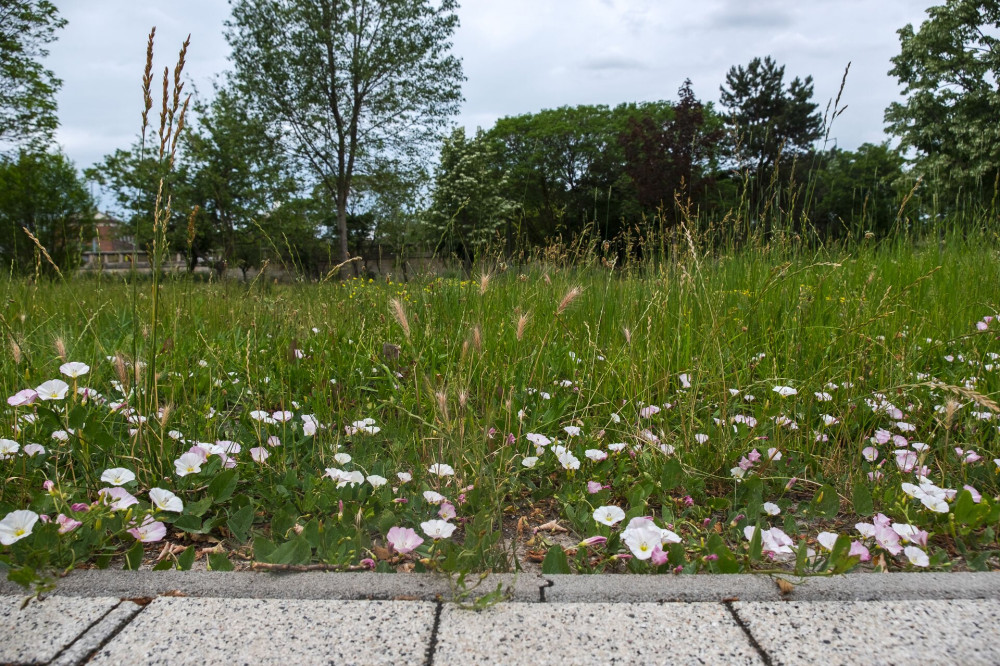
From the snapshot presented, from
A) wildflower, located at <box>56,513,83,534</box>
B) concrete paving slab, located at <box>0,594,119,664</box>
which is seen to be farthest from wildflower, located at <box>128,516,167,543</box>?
concrete paving slab, located at <box>0,594,119,664</box>

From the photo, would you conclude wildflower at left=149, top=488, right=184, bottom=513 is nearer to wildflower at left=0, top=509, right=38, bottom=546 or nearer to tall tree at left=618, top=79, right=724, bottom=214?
wildflower at left=0, top=509, right=38, bottom=546

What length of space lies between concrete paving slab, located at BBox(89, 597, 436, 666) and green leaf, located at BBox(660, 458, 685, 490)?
2.79 ft

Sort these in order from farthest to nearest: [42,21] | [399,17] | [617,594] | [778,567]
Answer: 1. [399,17]
2. [42,21]
3. [778,567]
4. [617,594]

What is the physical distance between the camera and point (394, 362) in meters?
2.55

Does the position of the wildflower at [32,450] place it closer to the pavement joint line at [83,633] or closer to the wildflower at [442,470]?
the pavement joint line at [83,633]

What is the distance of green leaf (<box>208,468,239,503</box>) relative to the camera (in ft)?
5.20

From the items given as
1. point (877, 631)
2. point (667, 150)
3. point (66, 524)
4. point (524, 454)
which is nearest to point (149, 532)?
point (66, 524)

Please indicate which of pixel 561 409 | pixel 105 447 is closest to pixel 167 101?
pixel 105 447

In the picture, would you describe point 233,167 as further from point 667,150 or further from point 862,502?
point 862,502

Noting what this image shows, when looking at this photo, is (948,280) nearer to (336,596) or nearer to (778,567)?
(778,567)

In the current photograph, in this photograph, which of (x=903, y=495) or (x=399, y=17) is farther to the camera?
(x=399, y=17)

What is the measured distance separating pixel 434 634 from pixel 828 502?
46.2 inches

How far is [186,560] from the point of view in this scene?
1329 millimetres

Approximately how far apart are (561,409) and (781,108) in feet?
123
